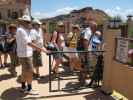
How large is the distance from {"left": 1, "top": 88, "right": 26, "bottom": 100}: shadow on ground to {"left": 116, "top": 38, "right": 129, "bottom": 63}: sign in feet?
7.45

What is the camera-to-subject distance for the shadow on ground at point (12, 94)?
19.9ft

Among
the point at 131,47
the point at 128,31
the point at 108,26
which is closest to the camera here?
the point at 131,47

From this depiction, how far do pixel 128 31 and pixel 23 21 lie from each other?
655 centimetres

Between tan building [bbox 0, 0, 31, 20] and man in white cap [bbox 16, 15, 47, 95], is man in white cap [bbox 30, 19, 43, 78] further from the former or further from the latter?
tan building [bbox 0, 0, 31, 20]

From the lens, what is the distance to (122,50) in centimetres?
586

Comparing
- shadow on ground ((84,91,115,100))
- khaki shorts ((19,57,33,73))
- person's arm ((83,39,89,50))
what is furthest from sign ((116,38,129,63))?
khaki shorts ((19,57,33,73))

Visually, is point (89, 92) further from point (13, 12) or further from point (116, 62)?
point (13, 12)

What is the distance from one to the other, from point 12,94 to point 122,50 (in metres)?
2.64

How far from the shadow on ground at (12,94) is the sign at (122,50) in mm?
2270

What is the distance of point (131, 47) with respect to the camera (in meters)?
5.75

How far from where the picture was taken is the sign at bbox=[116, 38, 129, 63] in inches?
226

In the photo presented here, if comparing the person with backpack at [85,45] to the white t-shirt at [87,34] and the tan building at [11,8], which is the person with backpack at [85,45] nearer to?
the white t-shirt at [87,34]

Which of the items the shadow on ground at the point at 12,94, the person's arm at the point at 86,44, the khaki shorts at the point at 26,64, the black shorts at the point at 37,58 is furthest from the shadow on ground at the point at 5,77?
the person's arm at the point at 86,44

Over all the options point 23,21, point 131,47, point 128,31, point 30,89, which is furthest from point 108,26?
point 128,31
